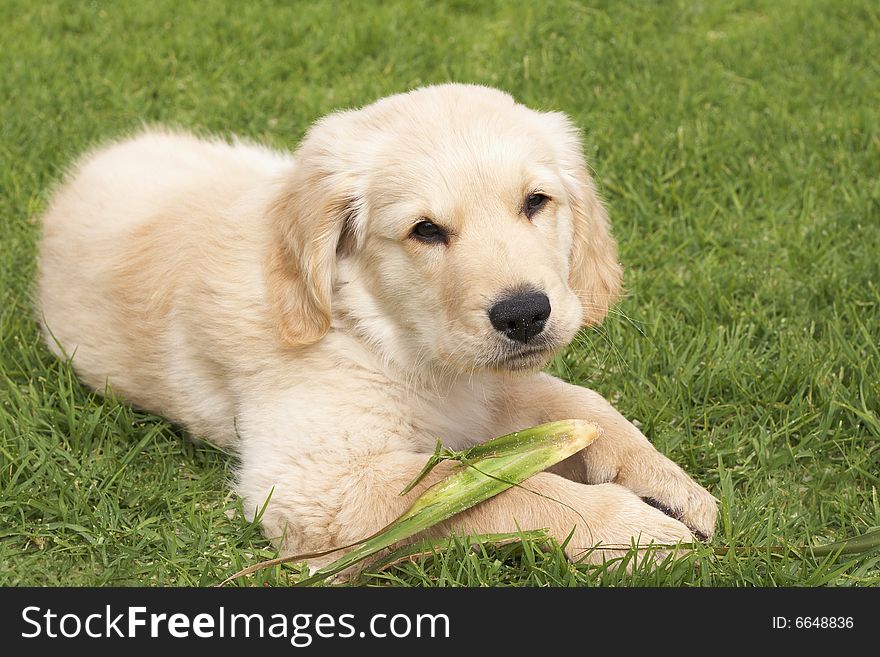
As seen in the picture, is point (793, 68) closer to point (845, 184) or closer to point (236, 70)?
point (845, 184)

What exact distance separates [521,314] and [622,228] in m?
2.31

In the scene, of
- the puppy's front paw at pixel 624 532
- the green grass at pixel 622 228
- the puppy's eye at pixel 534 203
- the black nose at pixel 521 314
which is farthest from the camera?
the green grass at pixel 622 228

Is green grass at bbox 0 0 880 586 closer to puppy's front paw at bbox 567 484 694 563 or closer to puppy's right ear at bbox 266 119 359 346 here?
puppy's front paw at bbox 567 484 694 563

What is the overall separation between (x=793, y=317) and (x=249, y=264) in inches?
86.4

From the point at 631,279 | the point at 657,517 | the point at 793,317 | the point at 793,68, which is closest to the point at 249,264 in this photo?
the point at 657,517

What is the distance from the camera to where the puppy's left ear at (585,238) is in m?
3.42

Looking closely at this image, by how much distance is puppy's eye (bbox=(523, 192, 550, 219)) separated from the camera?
10.2ft

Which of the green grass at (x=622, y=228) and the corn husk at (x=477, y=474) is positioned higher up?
the corn husk at (x=477, y=474)

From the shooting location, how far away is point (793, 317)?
14.1ft

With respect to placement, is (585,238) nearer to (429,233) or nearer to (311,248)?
(429,233)

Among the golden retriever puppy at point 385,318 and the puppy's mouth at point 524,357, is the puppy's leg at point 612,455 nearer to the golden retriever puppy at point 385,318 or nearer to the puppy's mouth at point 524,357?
the golden retriever puppy at point 385,318

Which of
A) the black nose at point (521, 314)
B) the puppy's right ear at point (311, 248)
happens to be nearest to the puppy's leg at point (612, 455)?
the black nose at point (521, 314)

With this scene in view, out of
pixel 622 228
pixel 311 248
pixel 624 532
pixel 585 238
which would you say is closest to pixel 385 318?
pixel 311 248

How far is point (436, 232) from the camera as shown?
9.92 feet
